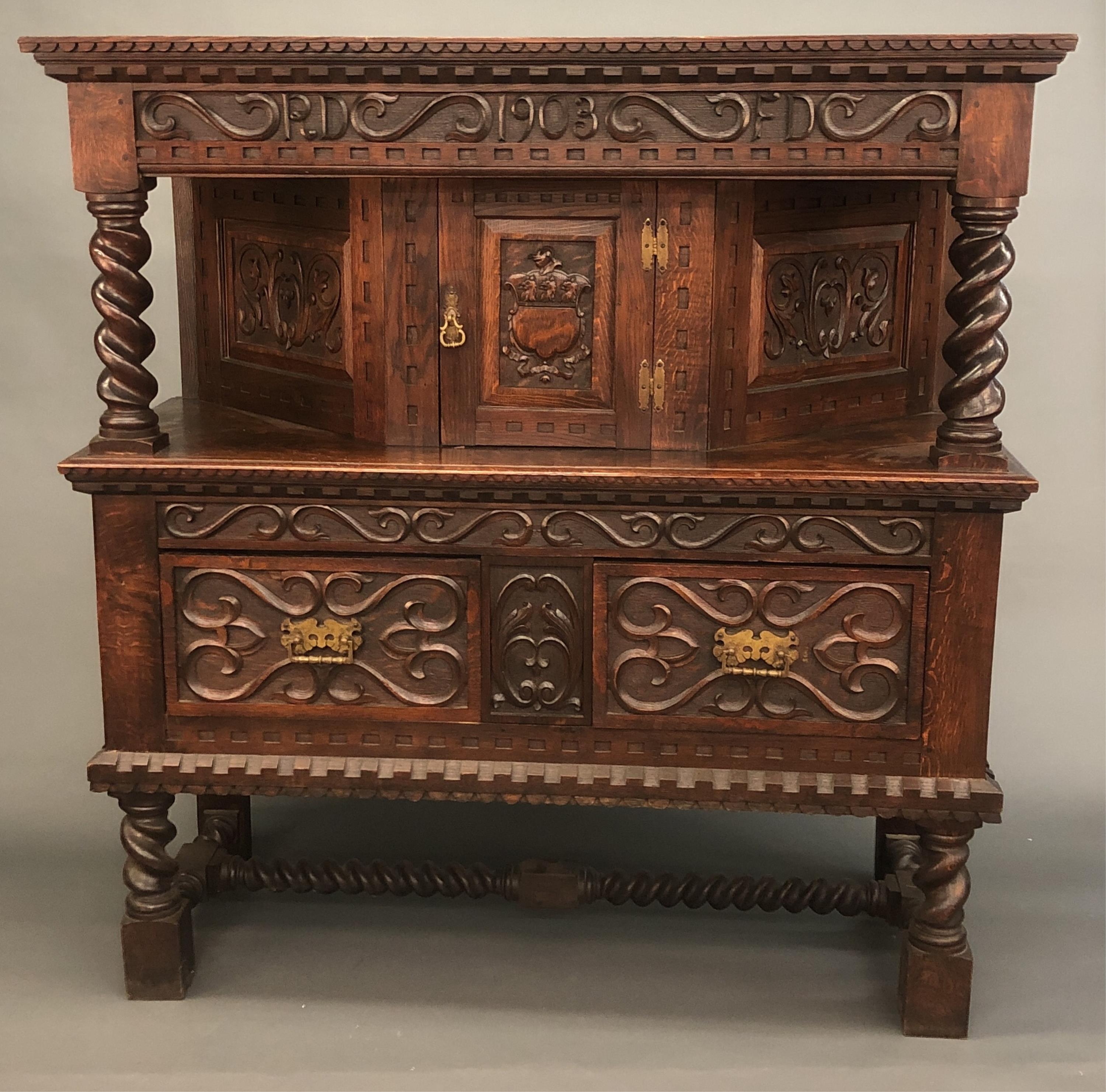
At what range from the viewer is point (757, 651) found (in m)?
3.40

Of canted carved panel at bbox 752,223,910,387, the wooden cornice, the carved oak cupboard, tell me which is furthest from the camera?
canted carved panel at bbox 752,223,910,387

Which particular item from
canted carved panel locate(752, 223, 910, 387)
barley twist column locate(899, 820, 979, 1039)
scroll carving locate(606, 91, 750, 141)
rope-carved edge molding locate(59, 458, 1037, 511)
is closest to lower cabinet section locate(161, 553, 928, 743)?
rope-carved edge molding locate(59, 458, 1037, 511)

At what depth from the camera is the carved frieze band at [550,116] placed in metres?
3.17

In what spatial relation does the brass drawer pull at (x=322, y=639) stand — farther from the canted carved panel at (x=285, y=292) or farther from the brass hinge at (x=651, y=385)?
the brass hinge at (x=651, y=385)

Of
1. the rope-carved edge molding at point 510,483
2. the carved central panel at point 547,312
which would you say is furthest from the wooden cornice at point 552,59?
the rope-carved edge molding at point 510,483

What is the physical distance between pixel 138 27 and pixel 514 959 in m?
2.59

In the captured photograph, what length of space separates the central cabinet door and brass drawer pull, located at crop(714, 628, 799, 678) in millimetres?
398

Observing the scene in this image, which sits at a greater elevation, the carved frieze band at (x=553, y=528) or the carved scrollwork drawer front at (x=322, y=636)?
the carved frieze band at (x=553, y=528)

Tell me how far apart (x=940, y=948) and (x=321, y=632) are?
138cm

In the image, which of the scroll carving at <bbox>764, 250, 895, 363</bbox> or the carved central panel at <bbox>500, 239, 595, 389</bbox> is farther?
the scroll carving at <bbox>764, 250, 895, 363</bbox>

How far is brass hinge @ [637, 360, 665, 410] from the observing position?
3.48 metres

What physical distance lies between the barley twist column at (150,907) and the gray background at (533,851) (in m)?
0.06

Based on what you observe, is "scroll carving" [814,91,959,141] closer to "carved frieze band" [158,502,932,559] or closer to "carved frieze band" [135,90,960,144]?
"carved frieze band" [135,90,960,144]

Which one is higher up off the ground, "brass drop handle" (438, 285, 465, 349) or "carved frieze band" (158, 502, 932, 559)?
"brass drop handle" (438, 285, 465, 349)
